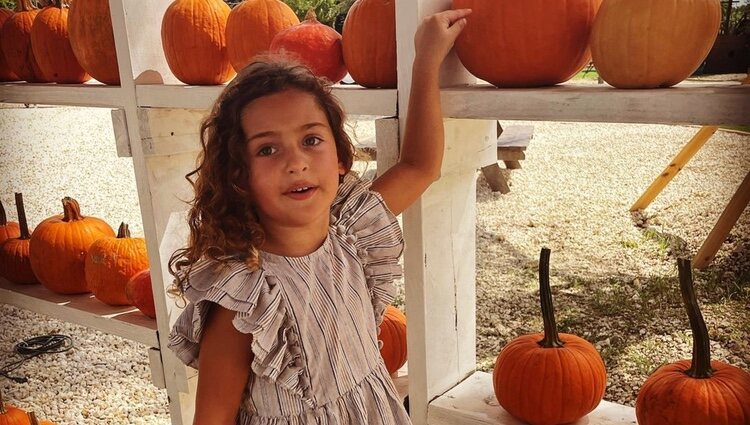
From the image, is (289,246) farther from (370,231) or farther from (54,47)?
(54,47)

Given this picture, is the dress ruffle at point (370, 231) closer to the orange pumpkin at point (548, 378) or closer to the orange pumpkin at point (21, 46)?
the orange pumpkin at point (548, 378)

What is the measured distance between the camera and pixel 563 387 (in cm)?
136

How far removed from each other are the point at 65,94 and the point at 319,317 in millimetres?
1056

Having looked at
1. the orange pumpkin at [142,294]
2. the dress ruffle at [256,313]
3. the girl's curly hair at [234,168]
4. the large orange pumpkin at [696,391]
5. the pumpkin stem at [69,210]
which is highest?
the girl's curly hair at [234,168]

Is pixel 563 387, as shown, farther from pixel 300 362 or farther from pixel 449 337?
pixel 300 362

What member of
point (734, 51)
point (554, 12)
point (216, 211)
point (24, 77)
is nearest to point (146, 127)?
point (216, 211)

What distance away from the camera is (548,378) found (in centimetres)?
136

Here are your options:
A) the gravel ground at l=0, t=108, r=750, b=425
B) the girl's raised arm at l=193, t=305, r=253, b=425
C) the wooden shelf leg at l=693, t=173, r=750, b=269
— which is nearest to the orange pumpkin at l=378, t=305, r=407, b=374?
the girl's raised arm at l=193, t=305, r=253, b=425

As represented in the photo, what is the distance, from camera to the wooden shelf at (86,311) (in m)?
1.96

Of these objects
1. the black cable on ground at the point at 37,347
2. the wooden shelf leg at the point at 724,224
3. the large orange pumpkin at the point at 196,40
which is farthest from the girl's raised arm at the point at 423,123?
the black cable on ground at the point at 37,347

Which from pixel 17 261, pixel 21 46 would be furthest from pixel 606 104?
pixel 17 261

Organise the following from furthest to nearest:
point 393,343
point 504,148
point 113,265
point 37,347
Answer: point 504,148 < point 37,347 < point 113,265 < point 393,343

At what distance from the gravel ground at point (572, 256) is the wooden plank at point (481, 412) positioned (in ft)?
5.28

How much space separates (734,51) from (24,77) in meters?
1.98
